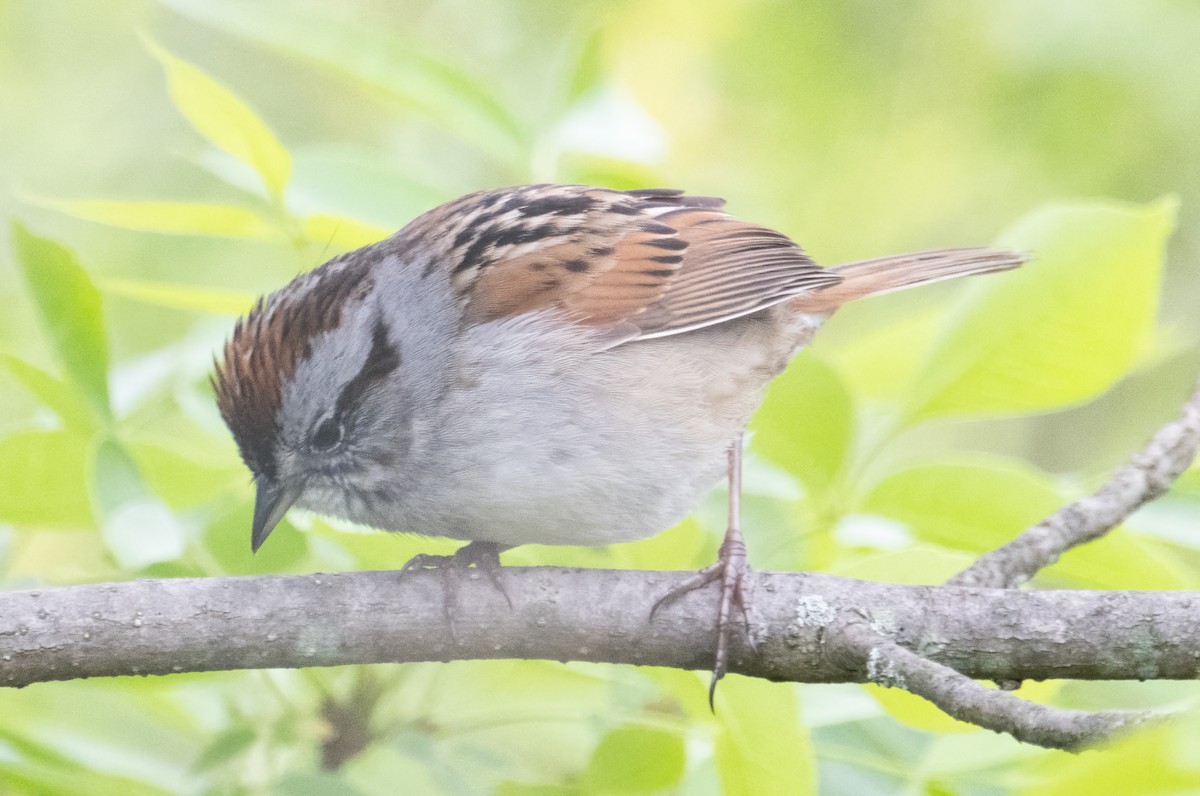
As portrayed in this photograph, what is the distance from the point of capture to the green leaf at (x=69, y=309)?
5.96 feet

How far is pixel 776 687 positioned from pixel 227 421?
3.95 feet

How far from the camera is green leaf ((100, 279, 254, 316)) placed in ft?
6.61

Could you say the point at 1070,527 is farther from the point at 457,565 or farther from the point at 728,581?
the point at 457,565

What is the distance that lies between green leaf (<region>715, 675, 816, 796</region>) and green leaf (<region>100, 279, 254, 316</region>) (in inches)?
42.7

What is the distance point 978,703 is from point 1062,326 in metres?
0.71

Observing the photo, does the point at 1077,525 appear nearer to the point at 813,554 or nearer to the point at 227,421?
the point at 813,554

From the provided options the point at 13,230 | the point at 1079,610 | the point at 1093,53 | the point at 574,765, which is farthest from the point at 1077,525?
the point at 1093,53

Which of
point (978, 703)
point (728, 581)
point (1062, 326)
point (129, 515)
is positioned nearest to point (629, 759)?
point (728, 581)

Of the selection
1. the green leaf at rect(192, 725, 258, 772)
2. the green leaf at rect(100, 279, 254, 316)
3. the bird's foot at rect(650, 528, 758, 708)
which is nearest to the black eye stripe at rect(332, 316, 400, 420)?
the green leaf at rect(100, 279, 254, 316)

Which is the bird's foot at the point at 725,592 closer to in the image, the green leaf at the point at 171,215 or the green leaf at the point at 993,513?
the green leaf at the point at 993,513

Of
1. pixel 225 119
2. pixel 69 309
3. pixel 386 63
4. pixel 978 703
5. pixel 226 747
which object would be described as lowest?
pixel 226 747

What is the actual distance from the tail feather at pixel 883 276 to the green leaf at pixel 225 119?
51.0 inches

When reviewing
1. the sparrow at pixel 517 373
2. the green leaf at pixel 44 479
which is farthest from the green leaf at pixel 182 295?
the green leaf at pixel 44 479

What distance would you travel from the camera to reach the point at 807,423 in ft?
6.37
